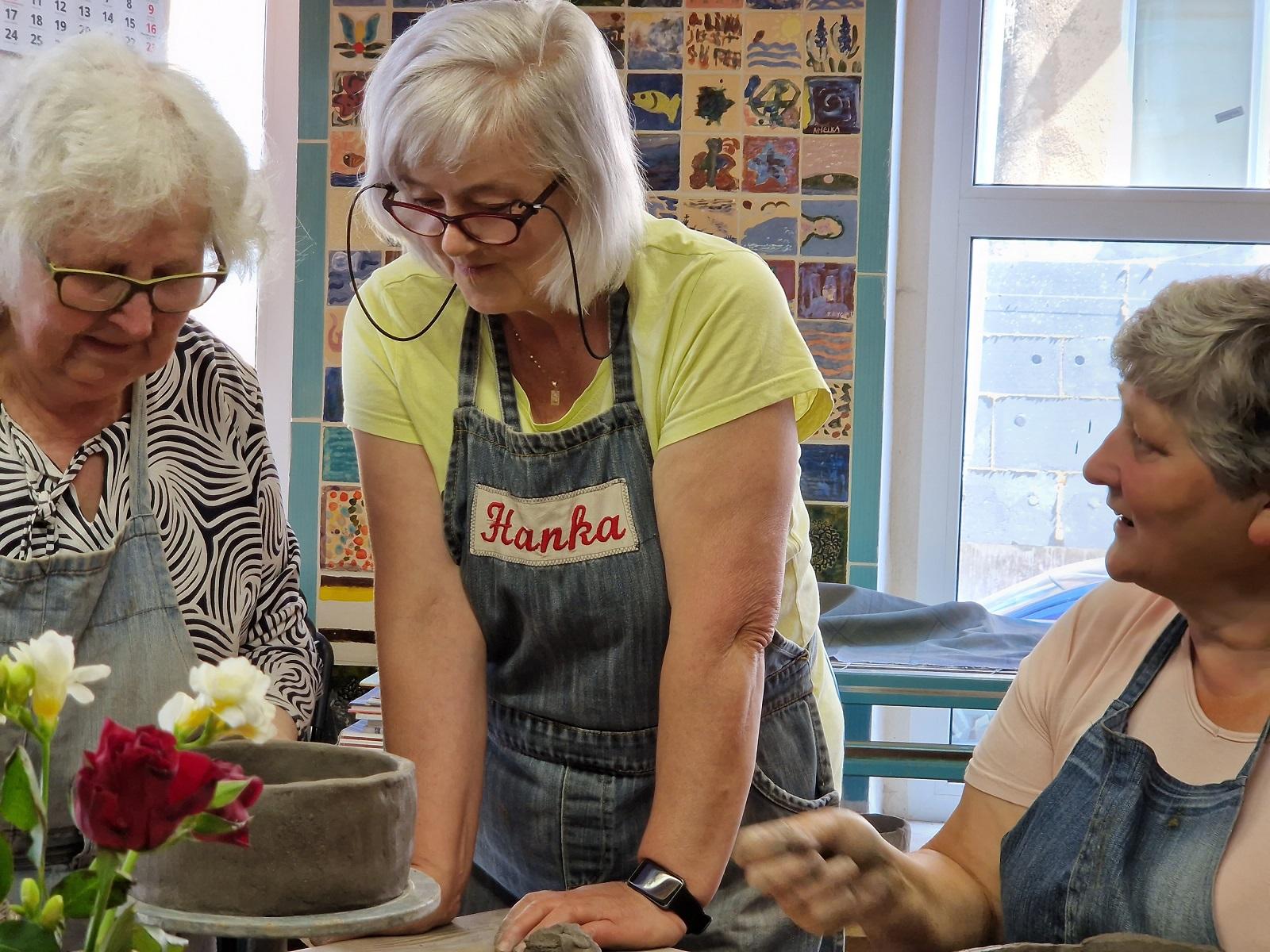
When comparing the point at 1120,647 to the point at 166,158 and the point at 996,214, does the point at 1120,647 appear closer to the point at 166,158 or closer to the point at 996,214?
the point at 166,158

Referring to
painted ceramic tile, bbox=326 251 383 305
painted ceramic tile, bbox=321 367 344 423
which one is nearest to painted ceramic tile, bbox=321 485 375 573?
painted ceramic tile, bbox=321 367 344 423

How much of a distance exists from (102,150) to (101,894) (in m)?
0.69

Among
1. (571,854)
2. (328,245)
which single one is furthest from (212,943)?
(328,245)

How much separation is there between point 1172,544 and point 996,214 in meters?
2.14

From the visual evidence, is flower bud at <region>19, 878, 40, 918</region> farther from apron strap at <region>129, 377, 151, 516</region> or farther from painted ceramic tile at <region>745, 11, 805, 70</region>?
painted ceramic tile at <region>745, 11, 805, 70</region>

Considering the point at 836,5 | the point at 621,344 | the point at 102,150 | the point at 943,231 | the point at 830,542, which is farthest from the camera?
the point at 943,231

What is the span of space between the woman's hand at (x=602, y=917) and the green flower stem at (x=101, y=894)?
0.49 meters

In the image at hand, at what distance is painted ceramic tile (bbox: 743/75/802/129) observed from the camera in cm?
293

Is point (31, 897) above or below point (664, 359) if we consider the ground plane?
below

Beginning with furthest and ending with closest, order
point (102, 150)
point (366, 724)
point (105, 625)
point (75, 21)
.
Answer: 1. point (366, 724)
2. point (75, 21)
3. point (105, 625)
4. point (102, 150)

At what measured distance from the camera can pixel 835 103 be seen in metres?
2.93

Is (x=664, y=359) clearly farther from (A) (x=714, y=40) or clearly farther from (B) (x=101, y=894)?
(A) (x=714, y=40)

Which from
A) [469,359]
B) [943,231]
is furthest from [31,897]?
[943,231]

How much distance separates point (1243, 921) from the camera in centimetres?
114
